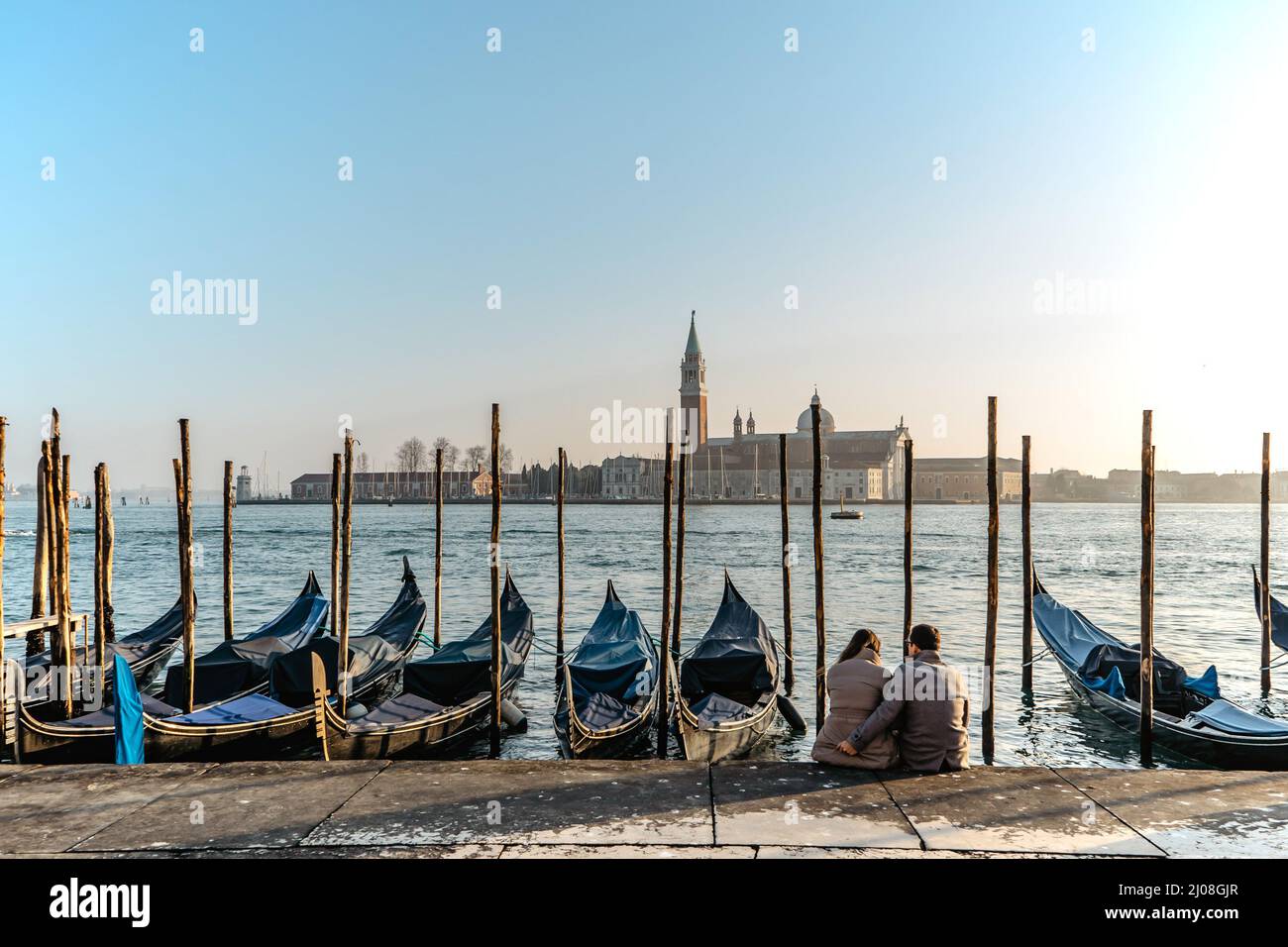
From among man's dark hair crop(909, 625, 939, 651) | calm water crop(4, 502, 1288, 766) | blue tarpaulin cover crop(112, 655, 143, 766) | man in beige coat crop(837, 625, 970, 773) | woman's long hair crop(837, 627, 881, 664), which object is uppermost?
man's dark hair crop(909, 625, 939, 651)

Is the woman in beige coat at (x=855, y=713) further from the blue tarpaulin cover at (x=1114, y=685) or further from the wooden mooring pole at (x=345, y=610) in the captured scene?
the blue tarpaulin cover at (x=1114, y=685)

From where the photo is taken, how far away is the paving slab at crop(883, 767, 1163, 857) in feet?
12.1

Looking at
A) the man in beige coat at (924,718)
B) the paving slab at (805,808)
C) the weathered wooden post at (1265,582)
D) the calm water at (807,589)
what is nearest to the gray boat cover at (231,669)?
the calm water at (807,589)

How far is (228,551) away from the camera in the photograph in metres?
12.6

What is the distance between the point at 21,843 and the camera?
3684 millimetres

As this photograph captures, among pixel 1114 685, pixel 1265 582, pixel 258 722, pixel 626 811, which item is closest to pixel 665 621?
pixel 258 722

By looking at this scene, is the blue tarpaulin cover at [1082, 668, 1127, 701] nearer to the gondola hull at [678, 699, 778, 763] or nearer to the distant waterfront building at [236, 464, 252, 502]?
the gondola hull at [678, 699, 778, 763]

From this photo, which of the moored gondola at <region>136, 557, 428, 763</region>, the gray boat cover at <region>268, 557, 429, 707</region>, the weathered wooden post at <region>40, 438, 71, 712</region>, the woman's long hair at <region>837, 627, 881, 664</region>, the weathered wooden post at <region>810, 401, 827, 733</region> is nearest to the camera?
the woman's long hair at <region>837, 627, 881, 664</region>

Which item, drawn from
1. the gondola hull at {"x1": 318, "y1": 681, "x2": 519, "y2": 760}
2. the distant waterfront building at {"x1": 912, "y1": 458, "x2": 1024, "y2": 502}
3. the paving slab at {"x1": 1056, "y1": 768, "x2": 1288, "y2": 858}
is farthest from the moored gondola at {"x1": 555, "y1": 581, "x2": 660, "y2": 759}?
the distant waterfront building at {"x1": 912, "y1": 458, "x2": 1024, "y2": 502}

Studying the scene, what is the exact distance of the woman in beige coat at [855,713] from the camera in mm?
4758

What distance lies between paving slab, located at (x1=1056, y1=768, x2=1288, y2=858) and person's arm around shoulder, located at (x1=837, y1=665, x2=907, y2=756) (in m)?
0.92

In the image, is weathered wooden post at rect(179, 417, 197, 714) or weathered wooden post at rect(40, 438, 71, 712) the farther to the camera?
weathered wooden post at rect(179, 417, 197, 714)
